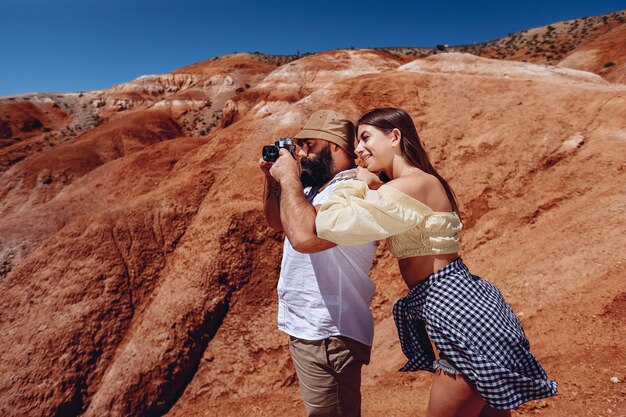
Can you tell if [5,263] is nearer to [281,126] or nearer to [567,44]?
[281,126]

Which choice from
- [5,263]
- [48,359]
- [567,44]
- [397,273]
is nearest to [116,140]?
Answer: [5,263]

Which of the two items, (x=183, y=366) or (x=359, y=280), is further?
(x=183, y=366)

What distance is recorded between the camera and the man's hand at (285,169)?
6.41 ft

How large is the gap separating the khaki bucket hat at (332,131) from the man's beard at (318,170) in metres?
0.09

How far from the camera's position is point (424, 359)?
1.88 metres

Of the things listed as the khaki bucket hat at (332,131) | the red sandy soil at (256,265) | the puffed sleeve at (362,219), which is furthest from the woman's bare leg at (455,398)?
the red sandy soil at (256,265)

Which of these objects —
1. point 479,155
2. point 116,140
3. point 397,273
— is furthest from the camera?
point 116,140

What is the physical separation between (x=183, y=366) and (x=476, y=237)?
15.3 ft

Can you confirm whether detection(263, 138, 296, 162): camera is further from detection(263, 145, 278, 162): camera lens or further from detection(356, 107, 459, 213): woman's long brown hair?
detection(356, 107, 459, 213): woman's long brown hair

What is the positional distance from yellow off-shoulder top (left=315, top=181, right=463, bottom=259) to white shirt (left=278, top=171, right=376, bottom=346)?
1.30 feet

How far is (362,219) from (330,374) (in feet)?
3.38

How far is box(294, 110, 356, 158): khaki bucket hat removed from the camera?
2461 mm

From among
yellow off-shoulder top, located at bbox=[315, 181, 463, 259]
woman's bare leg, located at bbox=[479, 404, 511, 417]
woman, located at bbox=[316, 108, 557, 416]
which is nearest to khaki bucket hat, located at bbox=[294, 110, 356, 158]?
woman, located at bbox=[316, 108, 557, 416]

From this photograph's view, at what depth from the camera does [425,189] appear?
68.9 inches
